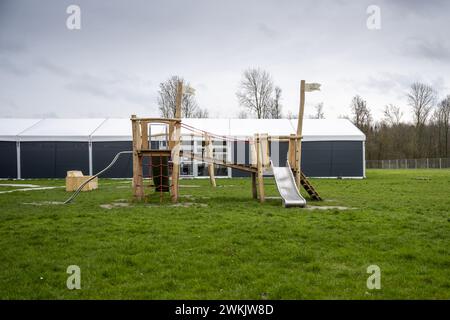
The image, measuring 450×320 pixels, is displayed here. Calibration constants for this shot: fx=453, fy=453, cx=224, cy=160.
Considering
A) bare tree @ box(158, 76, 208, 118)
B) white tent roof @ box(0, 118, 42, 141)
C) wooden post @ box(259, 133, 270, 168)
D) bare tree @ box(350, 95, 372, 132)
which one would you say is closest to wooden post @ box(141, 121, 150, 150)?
wooden post @ box(259, 133, 270, 168)

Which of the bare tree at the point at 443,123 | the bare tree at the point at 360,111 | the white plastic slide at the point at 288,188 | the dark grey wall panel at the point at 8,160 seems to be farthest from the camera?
the bare tree at the point at 443,123

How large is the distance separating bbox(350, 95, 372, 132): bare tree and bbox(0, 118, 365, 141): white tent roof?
108 feet

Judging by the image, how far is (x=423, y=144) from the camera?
65750 millimetres

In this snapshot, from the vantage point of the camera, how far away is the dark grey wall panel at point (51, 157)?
27328 millimetres

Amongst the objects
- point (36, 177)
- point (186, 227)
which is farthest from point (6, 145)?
point (186, 227)

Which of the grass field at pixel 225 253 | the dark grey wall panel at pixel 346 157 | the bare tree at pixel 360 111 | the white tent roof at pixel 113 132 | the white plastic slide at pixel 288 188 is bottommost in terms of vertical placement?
the grass field at pixel 225 253

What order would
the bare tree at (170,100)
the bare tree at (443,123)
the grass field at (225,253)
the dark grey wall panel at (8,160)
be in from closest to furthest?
1. the grass field at (225,253)
2. the dark grey wall panel at (8,160)
3. the bare tree at (170,100)
4. the bare tree at (443,123)

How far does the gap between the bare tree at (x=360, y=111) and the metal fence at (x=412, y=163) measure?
19.2ft

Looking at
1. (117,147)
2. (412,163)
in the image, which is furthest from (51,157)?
(412,163)

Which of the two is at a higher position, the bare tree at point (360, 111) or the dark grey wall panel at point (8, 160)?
the bare tree at point (360, 111)

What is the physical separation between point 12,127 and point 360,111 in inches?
1855

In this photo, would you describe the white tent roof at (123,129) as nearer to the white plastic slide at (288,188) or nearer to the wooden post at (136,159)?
the white plastic slide at (288,188)

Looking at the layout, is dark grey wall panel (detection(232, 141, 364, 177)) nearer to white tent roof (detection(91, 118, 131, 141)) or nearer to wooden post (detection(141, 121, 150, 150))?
white tent roof (detection(91, 118, 131, 141))

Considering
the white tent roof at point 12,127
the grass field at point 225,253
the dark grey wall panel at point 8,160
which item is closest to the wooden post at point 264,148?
the grass field at point 225,253
